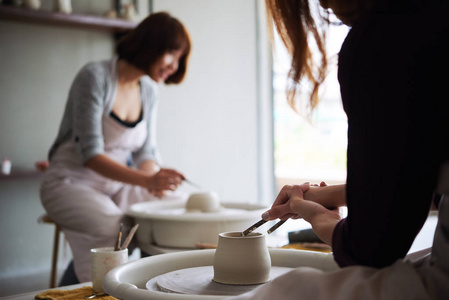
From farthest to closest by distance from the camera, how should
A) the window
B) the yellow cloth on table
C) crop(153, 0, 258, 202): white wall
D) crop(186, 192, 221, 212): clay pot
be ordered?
the window, crop(153, 0, 258, 202): white wall, crop(186, 192, 221, 212): clay pot, the yellow cloth on table

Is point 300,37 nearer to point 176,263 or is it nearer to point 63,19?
point 176,263

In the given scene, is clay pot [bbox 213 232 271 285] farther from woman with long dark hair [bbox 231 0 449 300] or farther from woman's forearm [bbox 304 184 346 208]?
woman with long dark hair [bbox 231 0 449 300]

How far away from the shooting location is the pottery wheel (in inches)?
34.1

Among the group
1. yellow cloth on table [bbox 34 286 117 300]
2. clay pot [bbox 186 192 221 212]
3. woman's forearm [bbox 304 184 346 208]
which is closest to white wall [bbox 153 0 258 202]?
clay pot [bbox 186 192 221 212]

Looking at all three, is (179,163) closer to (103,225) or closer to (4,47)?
(4,47)

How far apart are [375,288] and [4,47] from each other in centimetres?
296

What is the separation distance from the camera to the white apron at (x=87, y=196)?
6.54 feet

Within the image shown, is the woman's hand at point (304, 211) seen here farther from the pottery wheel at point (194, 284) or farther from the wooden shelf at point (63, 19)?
the wooden shelf at point (63, 19)

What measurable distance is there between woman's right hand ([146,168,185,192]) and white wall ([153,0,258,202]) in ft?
4.83

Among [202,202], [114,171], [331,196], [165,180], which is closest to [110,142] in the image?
[114,171]

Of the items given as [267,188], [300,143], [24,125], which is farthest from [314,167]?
[24,125]

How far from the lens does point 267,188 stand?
4.09 meters

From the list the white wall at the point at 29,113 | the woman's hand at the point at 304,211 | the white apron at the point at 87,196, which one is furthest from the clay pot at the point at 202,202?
the white wall at the point at 29,113

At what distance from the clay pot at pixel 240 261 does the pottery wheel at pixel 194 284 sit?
0.04 ft
